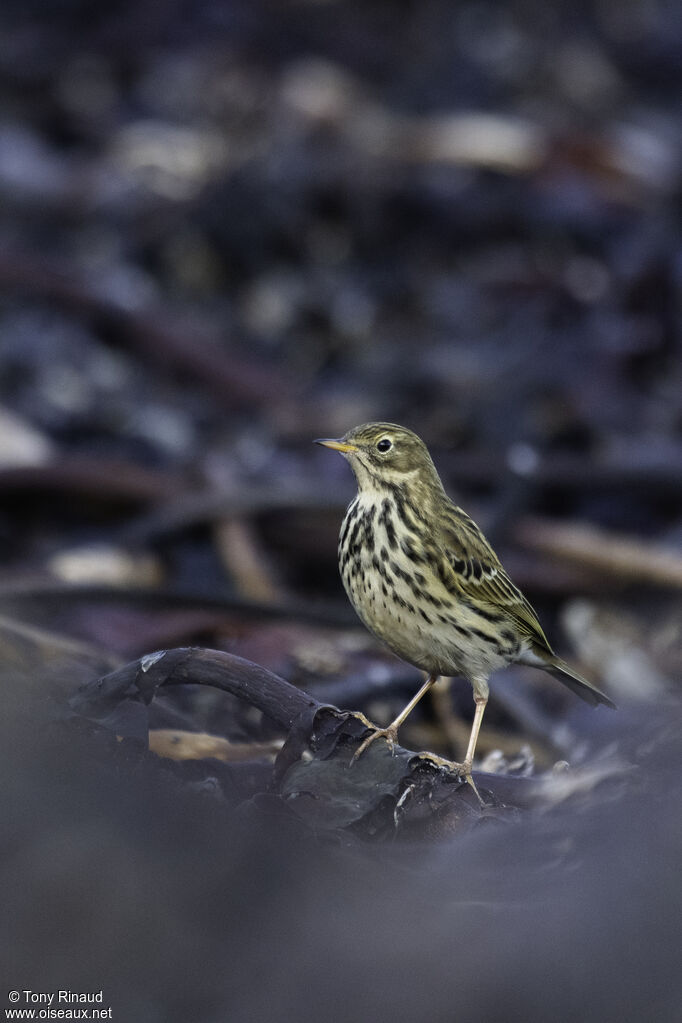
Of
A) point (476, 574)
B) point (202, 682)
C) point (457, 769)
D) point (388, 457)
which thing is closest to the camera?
point (202, 682)

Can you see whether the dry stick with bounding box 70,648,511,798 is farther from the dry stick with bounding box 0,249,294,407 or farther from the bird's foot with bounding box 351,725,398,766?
the dry stick with bounding box 0,249,294,407

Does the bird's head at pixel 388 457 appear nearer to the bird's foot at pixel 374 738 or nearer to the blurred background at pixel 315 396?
the blurred background at pixel 315 396

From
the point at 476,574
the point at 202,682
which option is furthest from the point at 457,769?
the point at 476,574

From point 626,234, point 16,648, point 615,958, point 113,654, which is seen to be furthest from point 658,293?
point 615,958

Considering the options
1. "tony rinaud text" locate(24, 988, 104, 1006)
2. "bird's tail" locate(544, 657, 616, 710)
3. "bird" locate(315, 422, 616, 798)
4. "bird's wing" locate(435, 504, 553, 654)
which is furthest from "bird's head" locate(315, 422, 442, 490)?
"tony rinaud text" locate(24, 988, 104, 1006)

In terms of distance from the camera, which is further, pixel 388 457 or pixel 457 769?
pixel 388 457

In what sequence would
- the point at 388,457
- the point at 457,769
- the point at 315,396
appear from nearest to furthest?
1. the point at 457,769
2. the point at 388,457
3. the point at 315,396

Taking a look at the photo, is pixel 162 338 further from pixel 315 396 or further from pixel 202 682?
pixel 202 682
